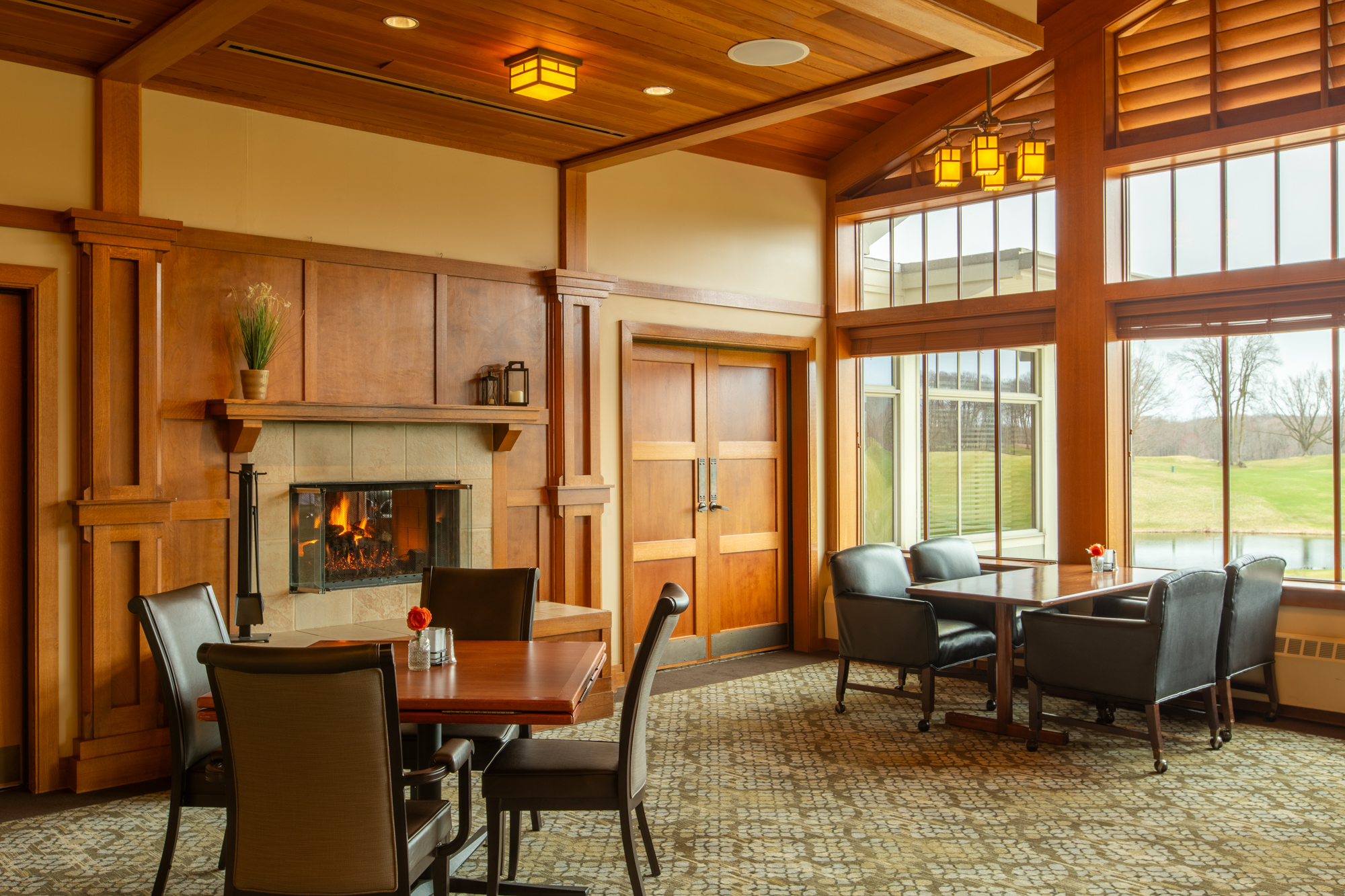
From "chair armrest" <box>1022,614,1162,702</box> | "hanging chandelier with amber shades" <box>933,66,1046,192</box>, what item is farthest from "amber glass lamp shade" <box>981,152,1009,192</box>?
"chair armrest" <box>1022,614,1162,702</box>

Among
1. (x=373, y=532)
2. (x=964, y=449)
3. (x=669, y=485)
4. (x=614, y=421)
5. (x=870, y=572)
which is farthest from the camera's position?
(x=964, y=449)

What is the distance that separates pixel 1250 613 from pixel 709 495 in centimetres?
329

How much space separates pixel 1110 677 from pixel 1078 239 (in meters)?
2.73

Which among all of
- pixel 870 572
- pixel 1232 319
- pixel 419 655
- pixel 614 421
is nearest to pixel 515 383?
pixel 614 421

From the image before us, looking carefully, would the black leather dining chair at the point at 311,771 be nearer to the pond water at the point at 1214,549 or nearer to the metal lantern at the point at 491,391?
the metal lantern at the point at 491,391

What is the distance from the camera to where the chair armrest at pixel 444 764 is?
271 centimetres

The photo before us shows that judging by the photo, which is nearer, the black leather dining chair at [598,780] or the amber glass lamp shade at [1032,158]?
the black leather dining chair at [598,780]

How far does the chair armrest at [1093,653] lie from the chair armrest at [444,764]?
3114 millimetres

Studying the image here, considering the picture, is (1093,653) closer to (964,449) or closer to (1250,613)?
(1250,613)

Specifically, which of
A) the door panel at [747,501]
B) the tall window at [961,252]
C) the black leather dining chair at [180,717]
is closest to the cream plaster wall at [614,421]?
the door panel at [747,501]

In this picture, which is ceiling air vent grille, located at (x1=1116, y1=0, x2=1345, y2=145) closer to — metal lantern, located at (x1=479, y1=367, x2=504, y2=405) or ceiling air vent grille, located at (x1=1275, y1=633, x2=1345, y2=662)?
ceiling air vent grille, located at (x1=1275, y1=633, x2=1345, y2=662)

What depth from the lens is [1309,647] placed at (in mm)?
5566

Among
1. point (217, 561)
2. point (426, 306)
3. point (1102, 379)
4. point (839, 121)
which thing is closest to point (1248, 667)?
point (1102, 379)

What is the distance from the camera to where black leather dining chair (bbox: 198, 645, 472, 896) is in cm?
253
